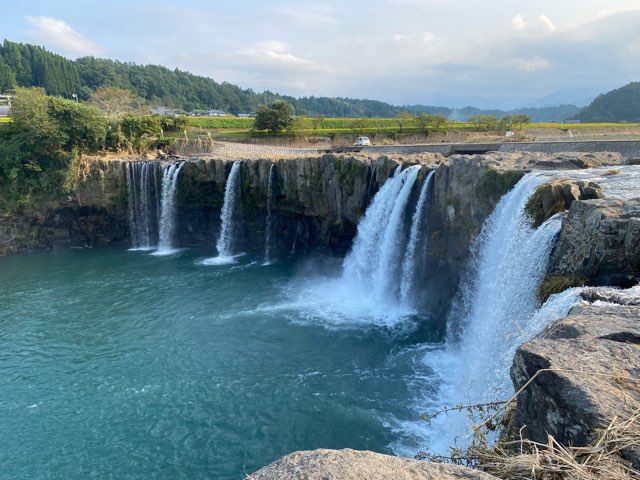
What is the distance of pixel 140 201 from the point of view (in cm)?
3553

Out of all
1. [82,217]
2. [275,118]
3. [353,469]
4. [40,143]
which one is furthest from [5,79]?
[353,469]

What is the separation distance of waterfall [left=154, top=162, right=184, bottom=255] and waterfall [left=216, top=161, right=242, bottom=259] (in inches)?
166

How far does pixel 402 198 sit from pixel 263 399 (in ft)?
40.4

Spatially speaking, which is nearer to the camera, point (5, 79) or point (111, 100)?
point (111, 100)

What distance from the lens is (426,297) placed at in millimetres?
21609

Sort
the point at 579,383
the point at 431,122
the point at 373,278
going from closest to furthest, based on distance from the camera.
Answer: the point at 579,383 → the point at 373,278 → the point at 431,122

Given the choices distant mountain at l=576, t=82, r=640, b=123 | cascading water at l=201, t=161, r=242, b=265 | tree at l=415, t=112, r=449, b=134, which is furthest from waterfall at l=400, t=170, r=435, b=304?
distant mountain at l=576, t=82, r=640, b=123

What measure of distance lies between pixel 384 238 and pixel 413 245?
2067mm

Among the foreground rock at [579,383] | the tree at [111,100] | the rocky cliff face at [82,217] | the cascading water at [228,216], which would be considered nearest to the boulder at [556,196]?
the foreground rock at [579,383]

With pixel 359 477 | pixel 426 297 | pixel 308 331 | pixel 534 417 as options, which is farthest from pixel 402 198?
pixel 359 477

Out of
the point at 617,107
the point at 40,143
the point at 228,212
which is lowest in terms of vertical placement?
the point at 228,212

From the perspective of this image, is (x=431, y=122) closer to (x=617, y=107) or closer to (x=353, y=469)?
(x=353, y=469)

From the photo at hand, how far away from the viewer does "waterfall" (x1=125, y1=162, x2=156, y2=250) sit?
115 ft

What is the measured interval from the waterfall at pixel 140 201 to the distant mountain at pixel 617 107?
89.1 meters
